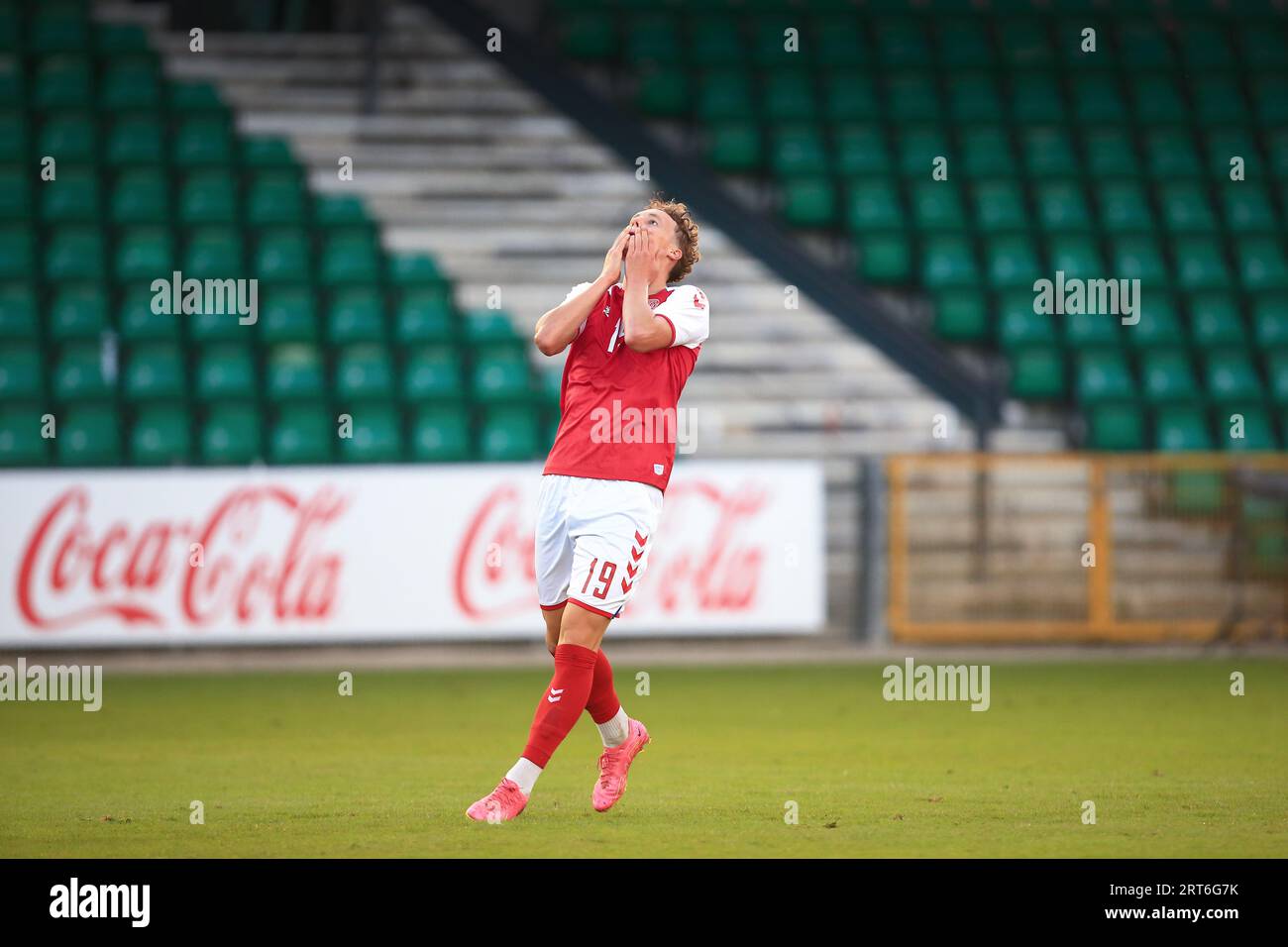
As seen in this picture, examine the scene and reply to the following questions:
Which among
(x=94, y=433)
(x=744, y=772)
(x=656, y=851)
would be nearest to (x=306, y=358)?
(x=94, y=433)

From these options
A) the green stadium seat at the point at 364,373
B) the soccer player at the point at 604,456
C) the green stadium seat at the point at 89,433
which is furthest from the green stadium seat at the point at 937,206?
the soccer player at the point at 604,456

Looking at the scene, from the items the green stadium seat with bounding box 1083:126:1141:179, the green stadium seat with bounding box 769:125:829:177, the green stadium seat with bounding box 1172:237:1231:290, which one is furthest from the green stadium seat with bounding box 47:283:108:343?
the green stadium seat with bounding box 1172:237:1231:290

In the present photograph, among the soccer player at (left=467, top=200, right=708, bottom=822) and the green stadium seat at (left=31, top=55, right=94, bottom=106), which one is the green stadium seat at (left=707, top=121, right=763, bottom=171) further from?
the soccer player at (left=467, top=200, right=708, bottom=822)

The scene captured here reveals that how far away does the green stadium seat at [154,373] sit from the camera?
15188 mm

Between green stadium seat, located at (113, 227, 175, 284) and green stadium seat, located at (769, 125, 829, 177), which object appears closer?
green stadium seat, located at (113, 227, 175, 284)

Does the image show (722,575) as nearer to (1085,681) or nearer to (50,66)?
(1085,681)

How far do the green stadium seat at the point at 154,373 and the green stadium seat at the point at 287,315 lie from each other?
31.8 inches

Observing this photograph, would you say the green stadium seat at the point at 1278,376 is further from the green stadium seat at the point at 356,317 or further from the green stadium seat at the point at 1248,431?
the green stadium seat at the point at 356,317

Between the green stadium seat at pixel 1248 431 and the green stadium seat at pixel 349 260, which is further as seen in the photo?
the green stadium seat at pixel 349 260

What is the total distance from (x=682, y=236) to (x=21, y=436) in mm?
9226

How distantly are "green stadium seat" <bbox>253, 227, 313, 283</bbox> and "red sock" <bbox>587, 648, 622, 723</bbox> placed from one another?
10.1m

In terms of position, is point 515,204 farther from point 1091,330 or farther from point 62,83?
point 1091,330

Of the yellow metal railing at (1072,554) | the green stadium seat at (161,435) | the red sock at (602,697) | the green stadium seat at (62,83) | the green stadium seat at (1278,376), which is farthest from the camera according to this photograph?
the green stadium seat at (62,83)

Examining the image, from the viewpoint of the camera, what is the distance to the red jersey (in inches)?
267
